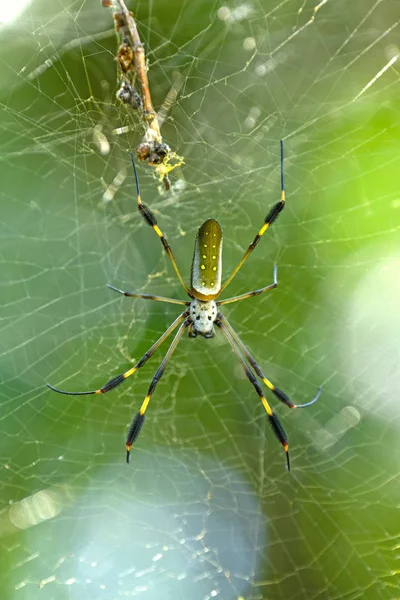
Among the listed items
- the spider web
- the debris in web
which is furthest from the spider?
the spider web

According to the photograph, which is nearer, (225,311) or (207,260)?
(207,260)

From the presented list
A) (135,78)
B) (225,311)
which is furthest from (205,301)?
(135,78)

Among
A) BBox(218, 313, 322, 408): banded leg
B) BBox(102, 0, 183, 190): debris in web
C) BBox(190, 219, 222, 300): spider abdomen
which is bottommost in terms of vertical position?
BBox(218, 313, 322, 408): banded leg

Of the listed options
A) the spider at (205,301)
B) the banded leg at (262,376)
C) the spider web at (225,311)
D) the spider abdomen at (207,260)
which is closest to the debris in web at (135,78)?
the spider at (205,301)

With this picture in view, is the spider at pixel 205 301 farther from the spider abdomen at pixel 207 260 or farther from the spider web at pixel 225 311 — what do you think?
the spider web at pixel 225 311

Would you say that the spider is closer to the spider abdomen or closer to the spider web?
the spider abdomen

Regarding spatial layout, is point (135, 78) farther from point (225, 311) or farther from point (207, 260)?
point (225, 311)
